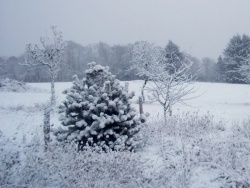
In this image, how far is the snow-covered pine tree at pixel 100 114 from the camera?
7.45 m

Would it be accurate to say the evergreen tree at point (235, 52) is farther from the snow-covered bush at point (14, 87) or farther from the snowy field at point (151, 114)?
the snow-covered bush at point (14, 87)

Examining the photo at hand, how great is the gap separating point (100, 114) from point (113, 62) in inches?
1987

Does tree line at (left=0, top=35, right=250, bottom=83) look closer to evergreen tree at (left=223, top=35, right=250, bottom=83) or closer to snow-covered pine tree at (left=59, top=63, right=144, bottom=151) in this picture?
evergreen tree at (left=223, top=35, right=250, bottom=83)

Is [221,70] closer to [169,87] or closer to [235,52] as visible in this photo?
[235,52]

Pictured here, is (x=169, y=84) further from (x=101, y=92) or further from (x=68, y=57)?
(x=68, y=57)

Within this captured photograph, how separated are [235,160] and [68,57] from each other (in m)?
61.1

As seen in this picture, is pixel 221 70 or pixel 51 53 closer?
pixel 51 53

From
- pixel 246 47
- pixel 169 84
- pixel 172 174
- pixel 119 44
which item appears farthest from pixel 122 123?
pixel 119 44

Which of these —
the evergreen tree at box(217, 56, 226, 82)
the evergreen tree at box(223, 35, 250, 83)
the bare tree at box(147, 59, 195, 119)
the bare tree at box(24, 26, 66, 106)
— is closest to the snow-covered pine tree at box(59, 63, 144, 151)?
the bare tree at box(147, 59, 195, 119)

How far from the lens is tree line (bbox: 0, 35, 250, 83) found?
46062 millimetres

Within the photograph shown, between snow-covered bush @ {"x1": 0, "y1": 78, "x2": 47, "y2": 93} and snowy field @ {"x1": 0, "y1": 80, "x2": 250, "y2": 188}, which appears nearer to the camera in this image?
snowy field @ {"x1": 0, "y1": 80, "x2": 250, "y2": 188}

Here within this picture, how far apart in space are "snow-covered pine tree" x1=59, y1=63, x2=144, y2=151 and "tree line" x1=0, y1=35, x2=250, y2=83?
2838 centimetres

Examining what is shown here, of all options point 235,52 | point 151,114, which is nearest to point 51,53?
point 151,114

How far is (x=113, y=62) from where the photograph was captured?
5744 centimetres
